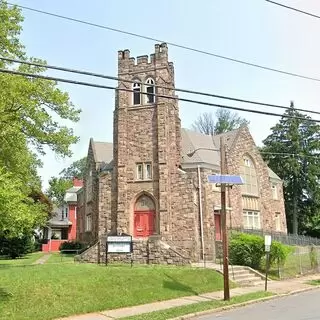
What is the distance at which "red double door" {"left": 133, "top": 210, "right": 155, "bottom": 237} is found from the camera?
2638 cm

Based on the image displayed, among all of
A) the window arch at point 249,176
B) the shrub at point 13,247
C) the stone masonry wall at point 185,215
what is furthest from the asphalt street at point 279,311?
the shrub at point 13,247

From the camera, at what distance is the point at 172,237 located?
82.9 feet

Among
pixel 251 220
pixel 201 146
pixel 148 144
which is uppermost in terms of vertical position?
pixel 201 146

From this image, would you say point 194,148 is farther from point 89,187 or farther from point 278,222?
point 278,222

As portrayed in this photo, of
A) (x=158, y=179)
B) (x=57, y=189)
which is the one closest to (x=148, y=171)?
(x=158, y=179)

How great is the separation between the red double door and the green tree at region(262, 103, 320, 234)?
79.8ft

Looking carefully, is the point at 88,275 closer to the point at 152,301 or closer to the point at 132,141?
the point at 152,301

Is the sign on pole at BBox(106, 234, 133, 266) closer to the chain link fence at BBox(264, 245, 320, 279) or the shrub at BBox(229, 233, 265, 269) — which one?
the shrub at BBox(229, 233, 265, 269)

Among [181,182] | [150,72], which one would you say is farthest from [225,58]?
[150,72]

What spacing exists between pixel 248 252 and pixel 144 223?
793 cm

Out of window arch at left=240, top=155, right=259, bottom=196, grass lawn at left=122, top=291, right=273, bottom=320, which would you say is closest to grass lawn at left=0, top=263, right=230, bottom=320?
grass lawn at left=122, top=291, right=273, bottom=320

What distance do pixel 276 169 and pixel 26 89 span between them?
36.9 metres

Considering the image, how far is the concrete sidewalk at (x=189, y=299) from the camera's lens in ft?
38.7

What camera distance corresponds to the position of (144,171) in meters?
26.8
